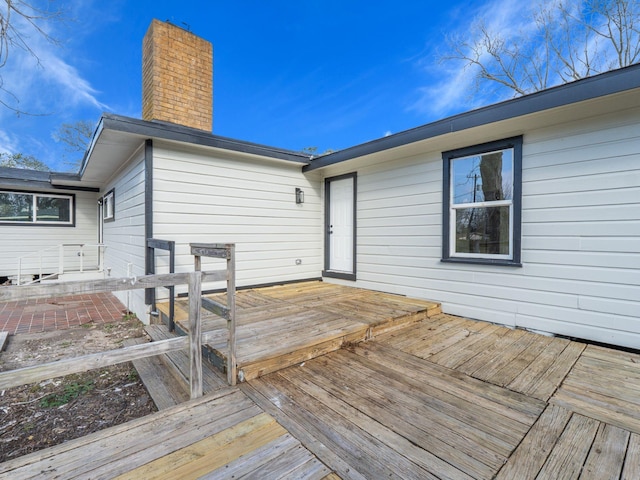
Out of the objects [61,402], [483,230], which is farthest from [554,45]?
[61,402]

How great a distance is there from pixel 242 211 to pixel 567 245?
13.8 feet

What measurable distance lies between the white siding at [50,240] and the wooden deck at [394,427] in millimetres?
7684

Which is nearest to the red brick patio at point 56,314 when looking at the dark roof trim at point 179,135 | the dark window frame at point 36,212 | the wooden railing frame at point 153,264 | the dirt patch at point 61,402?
the dirt patch at point 61,402

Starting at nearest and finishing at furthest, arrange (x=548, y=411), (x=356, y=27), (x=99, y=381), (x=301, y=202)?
(x=548, y=411) → (x=99, y=381) → (x=301, y=202) → (x=356, y=27)

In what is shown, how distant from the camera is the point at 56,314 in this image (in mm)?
4719

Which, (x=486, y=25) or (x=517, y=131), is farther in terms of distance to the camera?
(x=486, y=25)

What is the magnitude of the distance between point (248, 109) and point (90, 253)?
1163cm

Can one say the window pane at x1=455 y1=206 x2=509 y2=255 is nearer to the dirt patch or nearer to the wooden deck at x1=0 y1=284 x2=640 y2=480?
the wooden deck at x1=0 y1=284 x2=640 y2=480

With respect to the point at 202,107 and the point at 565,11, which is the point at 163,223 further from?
the point at 565,11

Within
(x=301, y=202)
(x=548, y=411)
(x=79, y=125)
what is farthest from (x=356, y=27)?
(x=79, y=125)

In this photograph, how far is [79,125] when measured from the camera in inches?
606

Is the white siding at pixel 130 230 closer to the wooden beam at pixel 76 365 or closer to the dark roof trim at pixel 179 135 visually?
the dark roof trim at pixel 179 135

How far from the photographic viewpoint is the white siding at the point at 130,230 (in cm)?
421

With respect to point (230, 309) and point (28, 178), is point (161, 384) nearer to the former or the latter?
point (230, 309)
